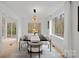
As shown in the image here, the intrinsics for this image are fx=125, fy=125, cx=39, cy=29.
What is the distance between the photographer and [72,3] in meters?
4.42

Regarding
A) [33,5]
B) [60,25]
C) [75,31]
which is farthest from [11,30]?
[75,31]

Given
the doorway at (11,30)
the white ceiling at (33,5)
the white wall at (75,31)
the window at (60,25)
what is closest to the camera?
the white wall at (75,31)

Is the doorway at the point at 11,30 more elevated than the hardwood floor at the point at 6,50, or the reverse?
the doorway at the point at 11,30

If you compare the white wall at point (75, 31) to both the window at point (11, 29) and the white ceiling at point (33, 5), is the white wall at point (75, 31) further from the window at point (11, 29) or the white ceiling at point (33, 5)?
the window at point (11, 29)

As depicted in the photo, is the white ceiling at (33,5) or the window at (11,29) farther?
the window at (11,29)

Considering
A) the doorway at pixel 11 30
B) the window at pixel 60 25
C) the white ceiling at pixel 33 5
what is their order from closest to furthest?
1. the white ceiling at pixel 33 5
2. the window at pixel 60 25
3. the doorway at pixel 11 30

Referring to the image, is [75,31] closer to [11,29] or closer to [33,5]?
[33,5]

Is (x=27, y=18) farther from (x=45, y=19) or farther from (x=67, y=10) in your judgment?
(x=67, y=10)

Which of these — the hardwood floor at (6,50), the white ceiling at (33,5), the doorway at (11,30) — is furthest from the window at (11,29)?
the white ceiling at (33,5)

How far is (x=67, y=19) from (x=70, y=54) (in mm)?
1302

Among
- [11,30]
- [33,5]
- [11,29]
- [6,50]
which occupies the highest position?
[33,5]

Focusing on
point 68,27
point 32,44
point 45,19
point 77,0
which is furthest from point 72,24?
point 45,19

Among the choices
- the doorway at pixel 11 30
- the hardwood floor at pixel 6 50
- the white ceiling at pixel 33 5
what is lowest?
the hardwood floor at pixel 6 50

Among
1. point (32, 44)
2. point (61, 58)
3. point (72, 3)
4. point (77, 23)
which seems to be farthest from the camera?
point (32, 44)
